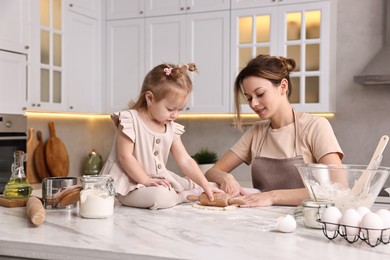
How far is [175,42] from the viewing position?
4.00 meters

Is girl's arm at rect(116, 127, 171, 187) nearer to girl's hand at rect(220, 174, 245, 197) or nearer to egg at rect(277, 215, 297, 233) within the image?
girl's hand at rect(220, 174, 245, 197)

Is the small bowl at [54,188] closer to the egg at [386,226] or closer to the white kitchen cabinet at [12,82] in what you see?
the egg at [386,226]

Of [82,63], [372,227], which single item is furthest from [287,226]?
[82,63]

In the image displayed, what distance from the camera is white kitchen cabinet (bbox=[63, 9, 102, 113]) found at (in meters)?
3.86

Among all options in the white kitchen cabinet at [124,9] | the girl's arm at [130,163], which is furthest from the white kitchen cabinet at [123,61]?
the girl's arm at [130,163]

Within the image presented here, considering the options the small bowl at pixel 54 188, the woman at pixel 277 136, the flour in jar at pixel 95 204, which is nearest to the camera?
the flour in jar at pixel 95 204

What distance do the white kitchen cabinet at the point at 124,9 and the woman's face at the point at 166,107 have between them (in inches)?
91.8

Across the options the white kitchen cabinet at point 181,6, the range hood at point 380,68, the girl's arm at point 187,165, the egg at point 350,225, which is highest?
the white kitchen cabinet at point 181,6

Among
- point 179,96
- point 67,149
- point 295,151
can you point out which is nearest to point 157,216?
point 179,96

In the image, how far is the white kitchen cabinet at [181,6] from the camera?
12.6 feet

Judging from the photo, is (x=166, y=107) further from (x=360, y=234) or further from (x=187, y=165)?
(x=360, y=234)

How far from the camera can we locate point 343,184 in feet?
4.64

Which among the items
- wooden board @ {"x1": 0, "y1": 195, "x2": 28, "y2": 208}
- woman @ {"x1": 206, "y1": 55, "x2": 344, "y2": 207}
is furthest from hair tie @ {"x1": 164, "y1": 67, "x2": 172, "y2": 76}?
wooden board @ {"x1": 0, "y1": 195, "x2": 28, "y2": 208}

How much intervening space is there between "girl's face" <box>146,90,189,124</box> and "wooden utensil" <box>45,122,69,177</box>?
2.12 meters
